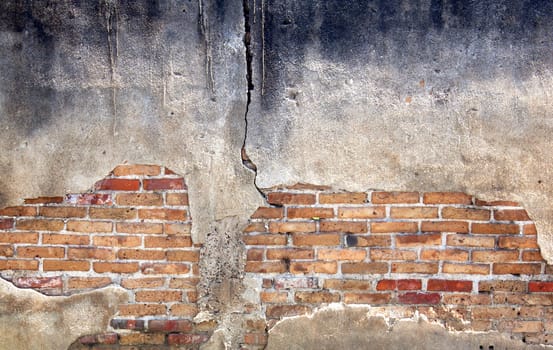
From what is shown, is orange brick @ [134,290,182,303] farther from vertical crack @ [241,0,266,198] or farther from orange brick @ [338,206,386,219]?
orange brick @ [338,206,386,219]

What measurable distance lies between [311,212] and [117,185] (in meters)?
0.97

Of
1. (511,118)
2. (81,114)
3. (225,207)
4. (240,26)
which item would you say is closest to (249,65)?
(240,26)

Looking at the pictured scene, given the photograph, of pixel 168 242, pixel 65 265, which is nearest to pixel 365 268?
pixel 168 242

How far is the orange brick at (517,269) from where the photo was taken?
246cm

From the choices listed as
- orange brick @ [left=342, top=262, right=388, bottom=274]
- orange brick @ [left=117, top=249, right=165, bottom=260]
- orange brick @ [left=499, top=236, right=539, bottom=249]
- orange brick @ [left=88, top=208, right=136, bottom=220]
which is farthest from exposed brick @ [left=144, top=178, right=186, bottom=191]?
orange brick @ [left=499, top=236, right=539, bottom=249]

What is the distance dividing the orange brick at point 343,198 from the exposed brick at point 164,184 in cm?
70

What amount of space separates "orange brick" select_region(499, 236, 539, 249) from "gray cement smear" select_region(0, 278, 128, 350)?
6.21ft

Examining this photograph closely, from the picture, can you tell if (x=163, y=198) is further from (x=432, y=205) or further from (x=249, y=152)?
(x=432, y=205)

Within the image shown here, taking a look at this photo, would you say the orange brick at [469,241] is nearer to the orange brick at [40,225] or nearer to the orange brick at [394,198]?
the orange brick at [394,198]

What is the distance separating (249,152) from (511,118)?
4.15ft

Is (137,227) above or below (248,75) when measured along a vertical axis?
below

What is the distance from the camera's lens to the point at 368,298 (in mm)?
2504

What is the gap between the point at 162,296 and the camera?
2.53 meters

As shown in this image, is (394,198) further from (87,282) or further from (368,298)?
(87,282)
